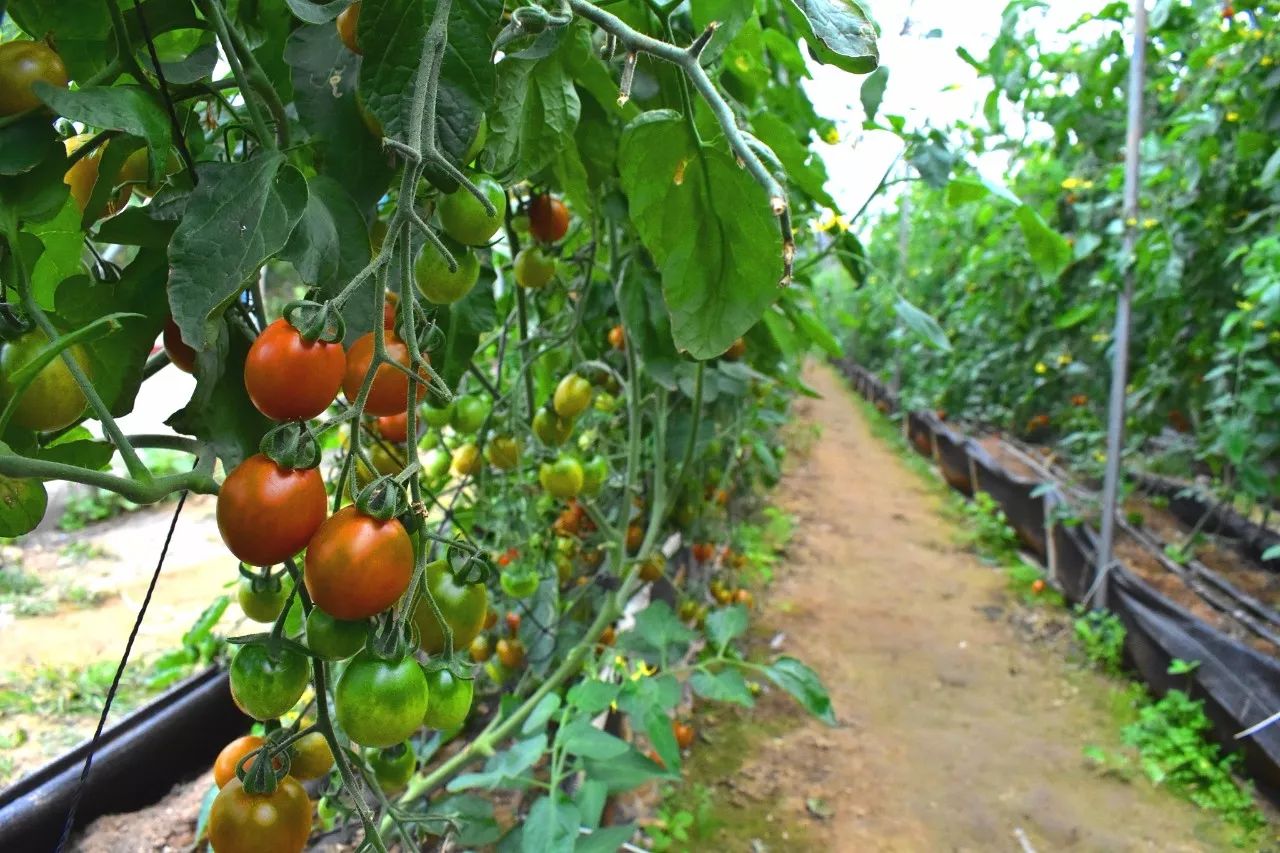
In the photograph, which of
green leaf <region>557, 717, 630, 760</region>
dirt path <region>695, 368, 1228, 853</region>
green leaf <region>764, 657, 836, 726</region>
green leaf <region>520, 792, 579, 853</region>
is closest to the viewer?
green leaf <region>520, 792, 579, 853</region>

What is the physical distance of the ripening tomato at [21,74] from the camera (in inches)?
16.1

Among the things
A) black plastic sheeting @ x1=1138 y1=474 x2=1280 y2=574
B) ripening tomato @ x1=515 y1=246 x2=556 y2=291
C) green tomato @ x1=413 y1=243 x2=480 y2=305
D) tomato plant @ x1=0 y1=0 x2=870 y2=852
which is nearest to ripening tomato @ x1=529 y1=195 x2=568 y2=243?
ripening tomato @ x1=515 y1=246 x2=556 y2=291

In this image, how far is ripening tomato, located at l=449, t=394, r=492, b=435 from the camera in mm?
1134

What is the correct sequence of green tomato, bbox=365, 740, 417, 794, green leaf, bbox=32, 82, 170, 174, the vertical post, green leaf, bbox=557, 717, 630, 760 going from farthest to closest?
the vertical post → green leaf, bbox=557, 717, 630, 760 → green tomato, bbox=365, 740, 417, 794 → green leaf, bbox=32, 82, 170, 174

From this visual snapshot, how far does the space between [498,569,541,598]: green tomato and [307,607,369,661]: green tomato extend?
2.30ft

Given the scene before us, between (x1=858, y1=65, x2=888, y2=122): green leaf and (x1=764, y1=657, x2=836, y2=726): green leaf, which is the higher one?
(x1=858, y1=65, x2=888, y2=122): green leaf

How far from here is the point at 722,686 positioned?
4.19 feet

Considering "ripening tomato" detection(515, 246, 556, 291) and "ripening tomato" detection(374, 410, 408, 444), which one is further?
"ripening tomato" detection(515, 246, 556, 291)

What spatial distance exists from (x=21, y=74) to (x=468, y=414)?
750 mm

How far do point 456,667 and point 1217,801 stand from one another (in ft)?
8.91

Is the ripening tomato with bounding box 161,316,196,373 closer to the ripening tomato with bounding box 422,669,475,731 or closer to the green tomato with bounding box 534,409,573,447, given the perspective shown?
the ripening tomato with bounding box 422,669,475,731

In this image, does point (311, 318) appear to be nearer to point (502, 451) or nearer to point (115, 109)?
point (115, 109)

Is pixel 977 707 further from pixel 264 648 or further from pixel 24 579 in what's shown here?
pixel 24 579

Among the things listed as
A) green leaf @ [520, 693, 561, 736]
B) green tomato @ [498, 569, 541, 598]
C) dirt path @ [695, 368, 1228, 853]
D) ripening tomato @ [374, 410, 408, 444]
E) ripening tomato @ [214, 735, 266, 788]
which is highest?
ripening tomato @ [374, 410, 408, 444]
